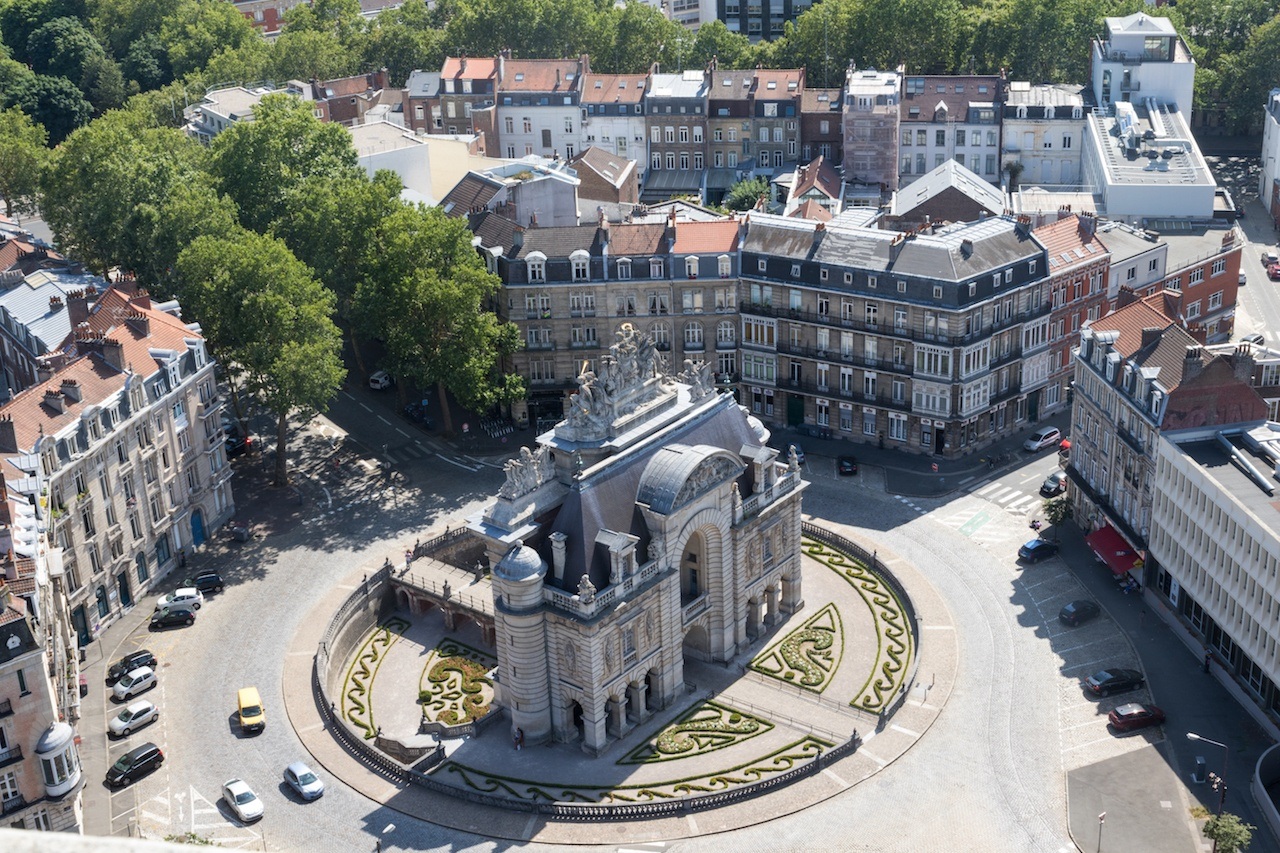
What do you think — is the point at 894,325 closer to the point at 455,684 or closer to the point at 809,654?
the point at 809,654

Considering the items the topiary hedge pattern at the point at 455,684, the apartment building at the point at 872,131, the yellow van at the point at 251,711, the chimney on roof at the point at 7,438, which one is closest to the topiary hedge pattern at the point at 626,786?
the topiary hedge pattern at the point at 455,684

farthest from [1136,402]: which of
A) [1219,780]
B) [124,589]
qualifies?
[124,589]

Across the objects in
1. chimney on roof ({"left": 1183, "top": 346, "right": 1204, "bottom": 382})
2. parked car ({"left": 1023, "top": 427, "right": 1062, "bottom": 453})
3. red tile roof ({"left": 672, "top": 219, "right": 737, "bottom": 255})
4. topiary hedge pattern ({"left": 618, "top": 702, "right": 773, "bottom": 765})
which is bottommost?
topiary hedge pattern ({"left": 618, "top": 702, "right": 773, "bottom": 765})

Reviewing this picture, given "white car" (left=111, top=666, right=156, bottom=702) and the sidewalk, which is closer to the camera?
the sidewalk

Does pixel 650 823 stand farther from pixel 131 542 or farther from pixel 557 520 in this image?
pixel 131 542

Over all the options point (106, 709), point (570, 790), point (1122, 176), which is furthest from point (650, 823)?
point (1122, 176)

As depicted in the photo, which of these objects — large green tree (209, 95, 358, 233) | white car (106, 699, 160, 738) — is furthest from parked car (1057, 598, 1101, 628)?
large green tree (209, 95, 358, 233)

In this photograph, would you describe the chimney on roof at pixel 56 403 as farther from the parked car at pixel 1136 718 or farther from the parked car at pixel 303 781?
the parked car at pixel 1136 718

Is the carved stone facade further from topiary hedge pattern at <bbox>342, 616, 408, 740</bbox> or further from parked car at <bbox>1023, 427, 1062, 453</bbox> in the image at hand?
parked car at <bbox>1023, 427, 1062, 453</bbox>
